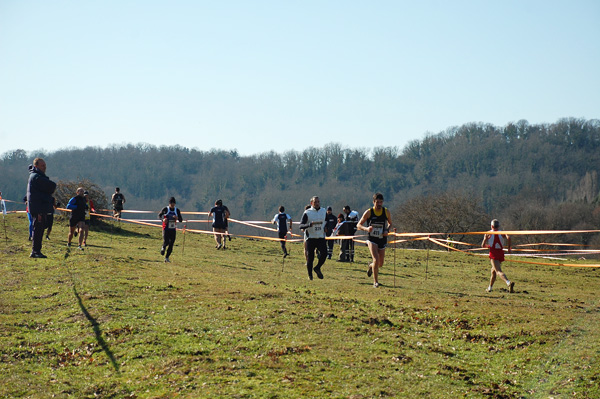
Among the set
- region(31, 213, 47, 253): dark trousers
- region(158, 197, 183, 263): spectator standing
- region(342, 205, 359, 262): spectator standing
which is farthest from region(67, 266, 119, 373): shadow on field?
region(342, 205, 359, 262): spectator standing

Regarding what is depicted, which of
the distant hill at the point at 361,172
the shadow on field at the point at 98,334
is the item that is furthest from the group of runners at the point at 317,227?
the distant hill at the point at 361,172

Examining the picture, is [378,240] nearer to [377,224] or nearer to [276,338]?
[377,224]

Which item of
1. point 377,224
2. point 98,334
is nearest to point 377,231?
point 377,224

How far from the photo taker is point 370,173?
160625mm

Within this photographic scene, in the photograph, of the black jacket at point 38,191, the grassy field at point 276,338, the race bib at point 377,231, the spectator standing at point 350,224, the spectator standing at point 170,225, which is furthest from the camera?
the spectator standing at point 350,224

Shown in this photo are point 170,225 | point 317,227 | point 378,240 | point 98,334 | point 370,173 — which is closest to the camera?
point 98,334

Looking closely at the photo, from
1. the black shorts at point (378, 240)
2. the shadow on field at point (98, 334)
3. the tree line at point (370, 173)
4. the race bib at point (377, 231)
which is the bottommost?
the shadow on field at point (98, 334)

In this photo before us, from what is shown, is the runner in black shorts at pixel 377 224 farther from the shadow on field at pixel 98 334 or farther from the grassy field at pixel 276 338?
the shadow on field at pixel 98 334

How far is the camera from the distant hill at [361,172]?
416ft

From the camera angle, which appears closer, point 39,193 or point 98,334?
point 98,334

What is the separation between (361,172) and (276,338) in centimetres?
15386

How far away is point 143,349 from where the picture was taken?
340 inches

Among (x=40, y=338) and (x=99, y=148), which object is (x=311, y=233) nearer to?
(x=40, y=338)

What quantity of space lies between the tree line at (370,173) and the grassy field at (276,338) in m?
81.6
